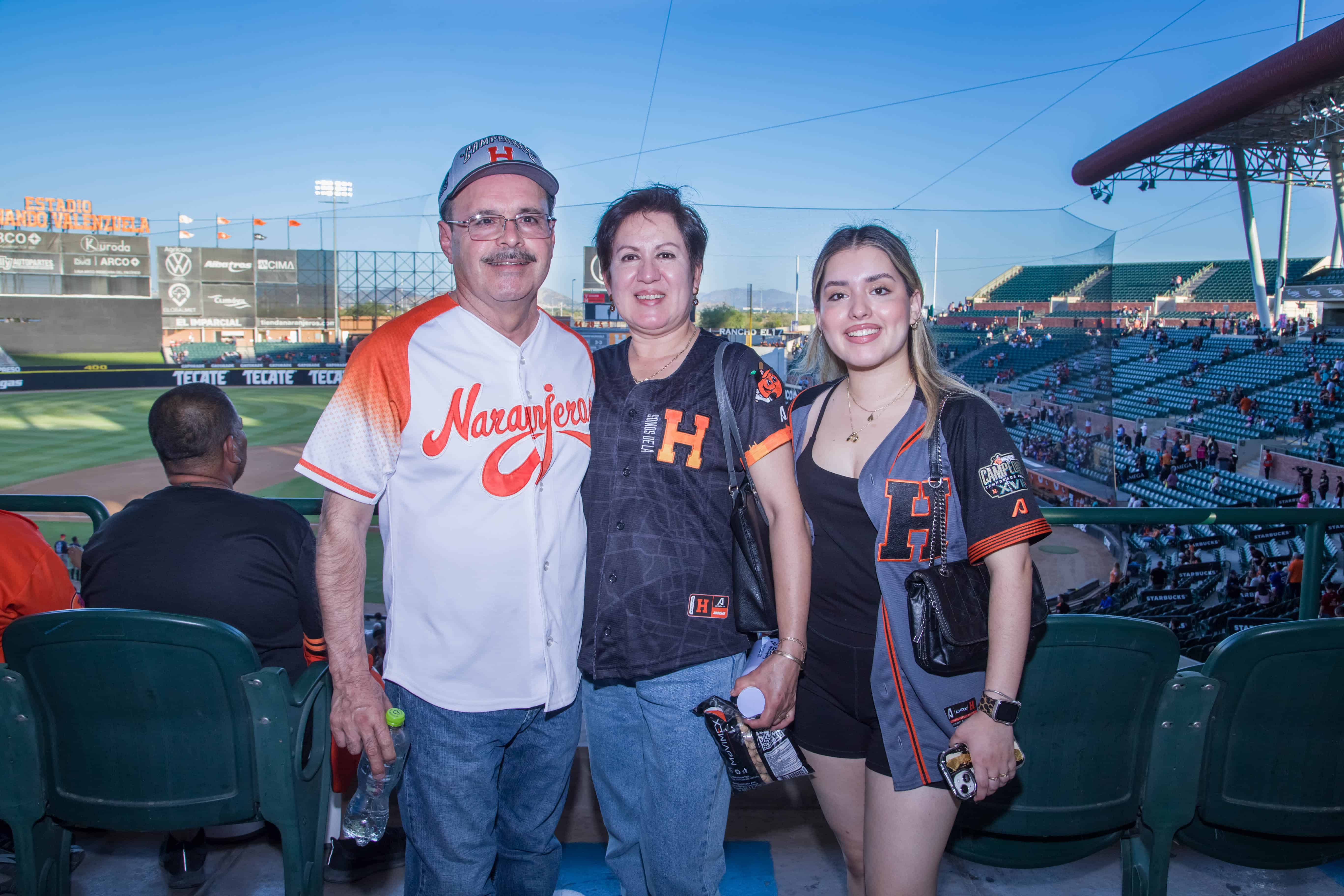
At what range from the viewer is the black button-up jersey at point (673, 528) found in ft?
5.94

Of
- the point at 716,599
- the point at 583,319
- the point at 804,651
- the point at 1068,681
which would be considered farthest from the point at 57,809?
the point at 583,319

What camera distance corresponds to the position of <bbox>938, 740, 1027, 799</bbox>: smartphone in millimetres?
1660

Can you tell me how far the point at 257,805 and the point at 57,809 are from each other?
494mm

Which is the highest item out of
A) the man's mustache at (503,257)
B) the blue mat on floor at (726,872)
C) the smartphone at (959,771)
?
the man's mustache at (503,257)

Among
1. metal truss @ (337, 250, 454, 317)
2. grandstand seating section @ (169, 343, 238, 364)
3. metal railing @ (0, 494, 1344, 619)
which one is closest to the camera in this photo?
metal railing @ (0, 494, 1344, 619)

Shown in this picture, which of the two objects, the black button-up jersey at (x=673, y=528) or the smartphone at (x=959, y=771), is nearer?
the smartphone at (x=959, y=771)

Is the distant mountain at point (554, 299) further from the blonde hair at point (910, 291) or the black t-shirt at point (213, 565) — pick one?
the blonde hair at point (910, 291)

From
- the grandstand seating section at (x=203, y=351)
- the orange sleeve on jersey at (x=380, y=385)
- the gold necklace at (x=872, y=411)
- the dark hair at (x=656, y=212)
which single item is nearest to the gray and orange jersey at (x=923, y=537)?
the gold necklace at (x=872, y=411)

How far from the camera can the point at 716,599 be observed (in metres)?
1.84

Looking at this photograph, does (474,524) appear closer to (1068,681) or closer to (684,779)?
(684,779)

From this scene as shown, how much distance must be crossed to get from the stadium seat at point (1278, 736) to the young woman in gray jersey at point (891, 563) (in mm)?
587

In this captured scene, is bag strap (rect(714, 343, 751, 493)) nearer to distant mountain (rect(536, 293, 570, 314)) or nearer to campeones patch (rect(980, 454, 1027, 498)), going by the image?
campeones patch (rect(980, 454, 1027, 498))

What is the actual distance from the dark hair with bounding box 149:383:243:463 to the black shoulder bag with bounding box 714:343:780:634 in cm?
147

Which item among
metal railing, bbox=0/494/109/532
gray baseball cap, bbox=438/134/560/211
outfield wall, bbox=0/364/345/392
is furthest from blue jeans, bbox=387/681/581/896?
outfield wall, bbox=0/364/345/392
